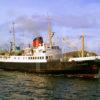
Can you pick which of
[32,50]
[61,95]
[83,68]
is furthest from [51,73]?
[61,95]

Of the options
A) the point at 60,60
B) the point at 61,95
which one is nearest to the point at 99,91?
the point at 61,95

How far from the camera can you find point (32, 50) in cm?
8950

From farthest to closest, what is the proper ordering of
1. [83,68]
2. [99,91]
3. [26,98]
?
[83,68] < [99,91] < [26,98]

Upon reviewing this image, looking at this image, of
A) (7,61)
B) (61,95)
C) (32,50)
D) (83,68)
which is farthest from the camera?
(7,61)

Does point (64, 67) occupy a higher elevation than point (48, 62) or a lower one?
lower

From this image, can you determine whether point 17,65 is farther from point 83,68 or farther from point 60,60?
point 83,68

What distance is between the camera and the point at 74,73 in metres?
72.9

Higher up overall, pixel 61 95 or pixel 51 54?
pixel 51 54

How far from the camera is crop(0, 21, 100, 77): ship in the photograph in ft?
237

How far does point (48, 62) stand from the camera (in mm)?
78062

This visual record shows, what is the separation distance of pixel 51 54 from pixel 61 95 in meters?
35.6

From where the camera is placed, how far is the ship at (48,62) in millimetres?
72125

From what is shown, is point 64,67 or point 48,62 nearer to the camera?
point 64,67

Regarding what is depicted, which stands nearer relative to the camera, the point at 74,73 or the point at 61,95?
the point at 61,95
